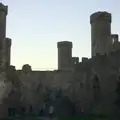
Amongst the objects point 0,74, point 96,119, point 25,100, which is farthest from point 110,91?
point 25,100

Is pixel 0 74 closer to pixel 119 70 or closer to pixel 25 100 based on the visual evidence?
pixel 25 100

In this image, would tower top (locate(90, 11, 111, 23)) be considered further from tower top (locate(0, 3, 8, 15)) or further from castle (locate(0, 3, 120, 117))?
tower top (locate(0, 3, 8, 15))

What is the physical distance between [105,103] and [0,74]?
927 cm

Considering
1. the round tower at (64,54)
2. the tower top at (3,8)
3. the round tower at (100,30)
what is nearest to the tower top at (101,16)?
the round tower at (100,30)

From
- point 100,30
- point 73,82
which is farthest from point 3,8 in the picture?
point 100,30

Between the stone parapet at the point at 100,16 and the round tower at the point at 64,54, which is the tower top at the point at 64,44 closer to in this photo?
the round tower at the point at 64,54

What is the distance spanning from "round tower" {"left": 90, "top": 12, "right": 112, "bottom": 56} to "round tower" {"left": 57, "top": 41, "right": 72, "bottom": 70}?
5.22 meters

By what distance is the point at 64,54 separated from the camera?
39.0m

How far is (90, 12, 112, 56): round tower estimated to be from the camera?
33.5 m

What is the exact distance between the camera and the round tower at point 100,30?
3353cm

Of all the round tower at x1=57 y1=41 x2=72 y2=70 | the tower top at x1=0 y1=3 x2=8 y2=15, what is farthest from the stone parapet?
the tower top at x1=0 y1=3 x2=8 y2=15

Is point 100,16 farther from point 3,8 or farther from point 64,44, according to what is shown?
point 3,8

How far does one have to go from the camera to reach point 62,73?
32.8 m

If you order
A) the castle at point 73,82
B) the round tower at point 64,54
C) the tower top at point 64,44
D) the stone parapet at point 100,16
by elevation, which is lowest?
the castle at point 73,82
